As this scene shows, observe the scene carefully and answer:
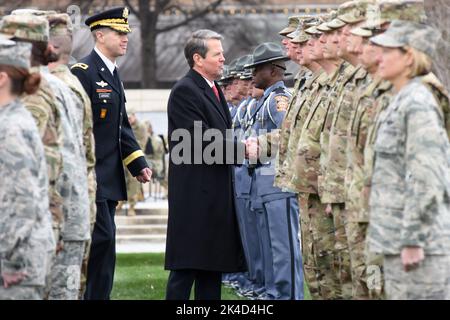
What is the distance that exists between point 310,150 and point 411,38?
9.68ft

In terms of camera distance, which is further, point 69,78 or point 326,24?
point 326,24

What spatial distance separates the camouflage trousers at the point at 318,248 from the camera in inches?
422

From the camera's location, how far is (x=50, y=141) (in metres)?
8.50

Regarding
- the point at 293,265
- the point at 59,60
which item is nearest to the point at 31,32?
the point at 59,60

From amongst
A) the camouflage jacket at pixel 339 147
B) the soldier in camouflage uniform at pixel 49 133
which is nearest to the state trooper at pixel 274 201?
the camouflage jacket at pixel 339 147

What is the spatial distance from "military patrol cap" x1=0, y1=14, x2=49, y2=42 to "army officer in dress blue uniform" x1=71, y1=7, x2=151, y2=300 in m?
2.65

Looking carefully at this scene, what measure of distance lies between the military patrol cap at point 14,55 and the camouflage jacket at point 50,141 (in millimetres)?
619

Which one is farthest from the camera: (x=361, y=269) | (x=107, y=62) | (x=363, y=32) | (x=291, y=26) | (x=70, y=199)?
(x=291, y=26)

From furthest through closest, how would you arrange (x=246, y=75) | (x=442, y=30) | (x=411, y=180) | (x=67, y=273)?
(x=442, y=30) < (x=246, y=75) < (x=67, y=273) < (x=411, y=180)

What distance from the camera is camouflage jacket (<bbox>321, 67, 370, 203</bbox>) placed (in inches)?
396

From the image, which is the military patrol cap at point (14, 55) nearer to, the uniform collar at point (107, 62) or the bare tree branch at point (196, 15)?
the uniform collar at point (107, 62)

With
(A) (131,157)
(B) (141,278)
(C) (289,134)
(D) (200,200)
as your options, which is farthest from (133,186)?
(D) (200,200)

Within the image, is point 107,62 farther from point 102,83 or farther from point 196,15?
point 196,15

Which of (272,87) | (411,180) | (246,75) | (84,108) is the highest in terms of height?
(246,75)
